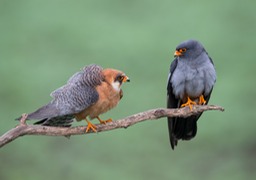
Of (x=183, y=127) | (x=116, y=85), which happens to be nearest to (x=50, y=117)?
(x=116, y=85)

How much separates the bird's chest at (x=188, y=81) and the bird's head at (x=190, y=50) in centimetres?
11

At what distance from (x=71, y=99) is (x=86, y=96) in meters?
0.13

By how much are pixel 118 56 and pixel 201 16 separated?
1.78 m

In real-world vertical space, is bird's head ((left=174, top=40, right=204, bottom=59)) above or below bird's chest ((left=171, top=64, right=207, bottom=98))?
above

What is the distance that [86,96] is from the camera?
5.46 meters

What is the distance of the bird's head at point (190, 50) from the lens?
248 inches

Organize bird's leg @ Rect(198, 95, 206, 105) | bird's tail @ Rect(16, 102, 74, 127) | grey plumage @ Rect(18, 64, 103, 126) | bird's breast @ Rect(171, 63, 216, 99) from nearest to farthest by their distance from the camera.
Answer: bird's tail @ Rect(16, 102, 74, 127), grey plumage @ Rect(18, 64, 103, 126), bird's breast @ Rect(171, 63, 216, 99), bird's leg @ Rect(198, 95, 206, 105)

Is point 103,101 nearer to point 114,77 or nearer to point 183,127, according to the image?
point 114,77

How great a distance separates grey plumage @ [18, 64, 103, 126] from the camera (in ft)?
17.5

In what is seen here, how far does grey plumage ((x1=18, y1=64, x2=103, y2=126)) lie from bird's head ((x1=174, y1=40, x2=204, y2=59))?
1001mm

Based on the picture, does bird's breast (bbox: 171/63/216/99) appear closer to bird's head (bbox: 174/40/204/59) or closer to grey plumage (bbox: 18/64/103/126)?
bird's head (bbox: 174/40/204/59)

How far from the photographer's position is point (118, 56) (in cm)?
1034

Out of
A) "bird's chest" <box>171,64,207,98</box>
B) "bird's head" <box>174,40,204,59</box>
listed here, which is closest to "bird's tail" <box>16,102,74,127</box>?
"bird's chest" <box>171,64,207,98</box>

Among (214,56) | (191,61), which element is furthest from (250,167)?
(191,61)
